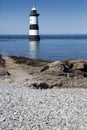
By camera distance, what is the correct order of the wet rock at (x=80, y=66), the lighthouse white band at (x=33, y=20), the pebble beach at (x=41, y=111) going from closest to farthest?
the pebble beach at (x=41, y=111) < the wet rock at (x=80, y=66) < the lighthouse white band at (x=33, y=20)

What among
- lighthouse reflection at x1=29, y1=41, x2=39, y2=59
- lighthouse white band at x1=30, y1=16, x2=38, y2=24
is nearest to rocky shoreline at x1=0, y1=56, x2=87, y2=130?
lighthouse reflection at x1=29, y1=41, x2=39, y2=59

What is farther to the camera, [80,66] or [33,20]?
[33,20]

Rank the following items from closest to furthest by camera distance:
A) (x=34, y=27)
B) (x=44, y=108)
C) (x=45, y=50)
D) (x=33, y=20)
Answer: (x=44, y=108) → (x=45, y=50) → (x=33, y=20) → (x=34, y=27)

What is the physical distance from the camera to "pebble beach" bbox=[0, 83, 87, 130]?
301 inches

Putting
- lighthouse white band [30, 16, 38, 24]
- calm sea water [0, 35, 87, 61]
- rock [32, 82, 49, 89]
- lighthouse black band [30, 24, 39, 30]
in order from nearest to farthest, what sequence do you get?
1. rock [32, 82, 49, 89]
2. calm sea water [0, 35, 87, 61]
3. lighthouse white band [30, 16, 38, 24]
4. lighthouse black band [30, 24, 39, 30]

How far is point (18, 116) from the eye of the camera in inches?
316

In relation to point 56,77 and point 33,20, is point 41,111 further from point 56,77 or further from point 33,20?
point 33,20

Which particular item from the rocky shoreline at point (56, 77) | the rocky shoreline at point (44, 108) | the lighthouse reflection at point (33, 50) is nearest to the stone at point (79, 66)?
the rocky shoreline at point (56, 77)

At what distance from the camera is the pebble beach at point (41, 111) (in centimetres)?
764

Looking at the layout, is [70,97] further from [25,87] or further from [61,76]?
[61,76]

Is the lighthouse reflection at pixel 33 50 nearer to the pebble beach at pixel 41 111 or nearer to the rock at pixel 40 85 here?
the rock at pixel 40 85

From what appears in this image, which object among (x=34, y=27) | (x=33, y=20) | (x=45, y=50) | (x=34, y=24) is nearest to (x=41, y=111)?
(x=45, y=50)

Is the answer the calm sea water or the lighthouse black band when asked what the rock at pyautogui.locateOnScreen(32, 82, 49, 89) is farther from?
the lighthouse black band

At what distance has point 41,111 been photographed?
8617 mm
